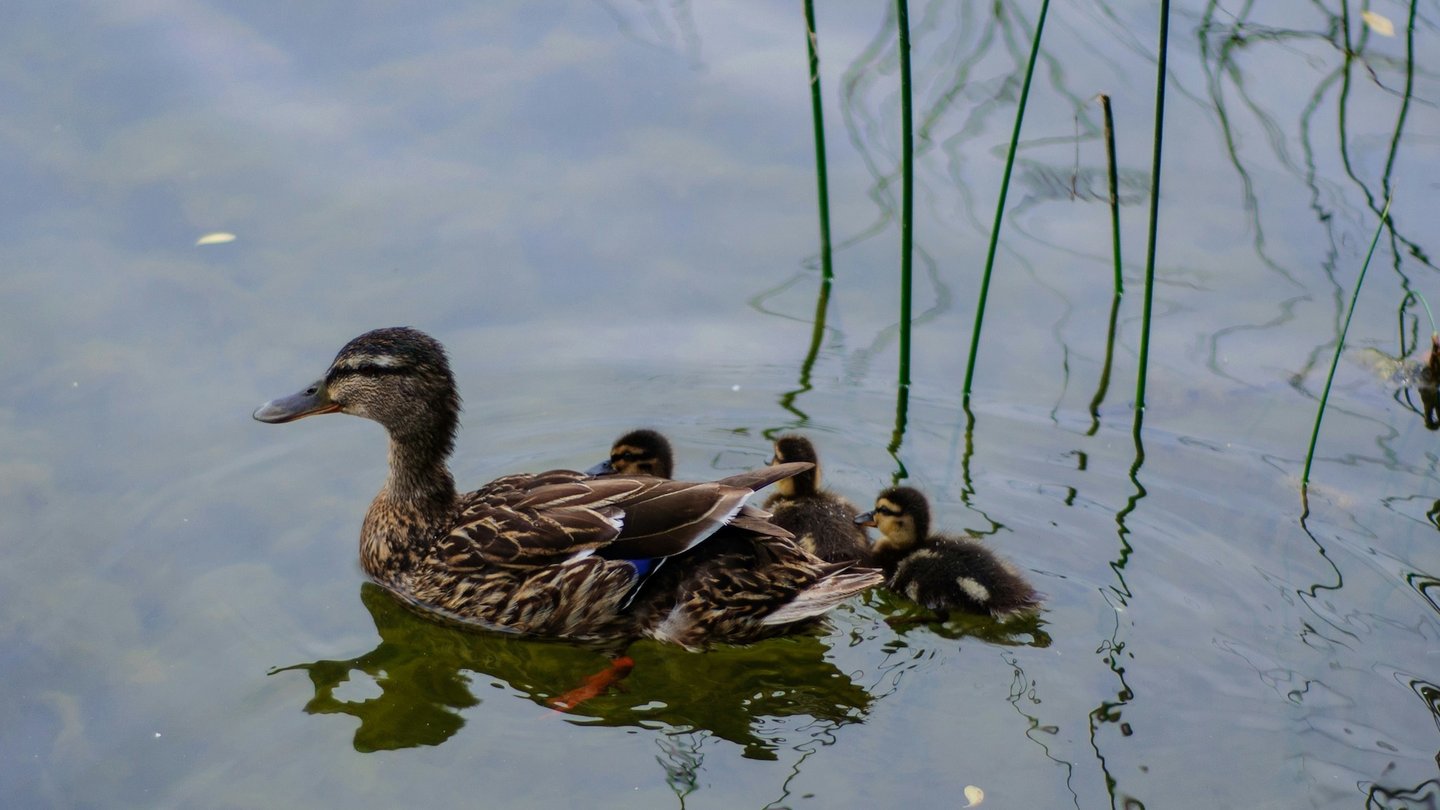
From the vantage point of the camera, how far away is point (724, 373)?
18.9ft

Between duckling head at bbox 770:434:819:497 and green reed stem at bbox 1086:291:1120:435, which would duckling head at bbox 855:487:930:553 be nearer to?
duckling head at bbox 770:434:819:497

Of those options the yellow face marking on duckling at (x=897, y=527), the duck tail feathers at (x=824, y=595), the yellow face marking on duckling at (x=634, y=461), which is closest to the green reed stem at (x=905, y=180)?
the yellow face marking on duckling at (x=897, y=527)

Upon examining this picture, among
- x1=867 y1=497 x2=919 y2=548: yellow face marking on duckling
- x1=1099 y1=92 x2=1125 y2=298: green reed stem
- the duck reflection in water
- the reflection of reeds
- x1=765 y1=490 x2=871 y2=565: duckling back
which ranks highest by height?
x1=1099 y1=92 x2=1125 y2=298: green reed stem

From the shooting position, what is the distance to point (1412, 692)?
4.29m

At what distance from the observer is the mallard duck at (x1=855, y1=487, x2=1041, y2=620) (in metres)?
4.56

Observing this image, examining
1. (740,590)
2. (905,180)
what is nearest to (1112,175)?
(905,180)

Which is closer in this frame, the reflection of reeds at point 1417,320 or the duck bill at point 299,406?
the duck bill at point 299,406

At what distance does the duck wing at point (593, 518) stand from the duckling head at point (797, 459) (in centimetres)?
45

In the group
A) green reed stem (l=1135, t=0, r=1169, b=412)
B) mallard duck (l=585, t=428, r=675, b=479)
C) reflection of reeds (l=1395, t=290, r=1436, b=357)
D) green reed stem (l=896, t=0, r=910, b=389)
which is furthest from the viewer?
reflection of reeds (l=1395, t=290, r=1436, b=357)

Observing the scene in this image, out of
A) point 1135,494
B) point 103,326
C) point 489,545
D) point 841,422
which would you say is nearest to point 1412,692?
point 1135,494

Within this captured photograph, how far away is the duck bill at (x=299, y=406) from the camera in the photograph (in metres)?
4.84

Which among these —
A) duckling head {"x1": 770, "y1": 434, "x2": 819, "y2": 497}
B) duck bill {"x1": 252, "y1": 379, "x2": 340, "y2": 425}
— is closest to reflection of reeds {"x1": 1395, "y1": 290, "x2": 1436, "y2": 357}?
duckling head {"x1": 770, "y1": 434, "x2": 819, "y2": 497}

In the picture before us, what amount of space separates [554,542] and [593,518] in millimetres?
136

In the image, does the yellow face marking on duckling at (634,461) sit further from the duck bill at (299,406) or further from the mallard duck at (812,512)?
the duck bill at (299,406)
